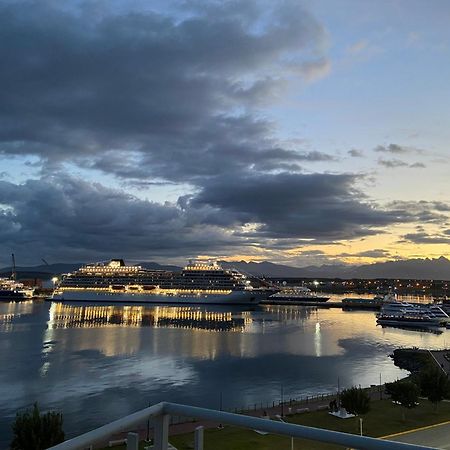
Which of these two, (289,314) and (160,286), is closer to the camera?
(289,314)

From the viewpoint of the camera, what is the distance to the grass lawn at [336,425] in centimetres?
1848

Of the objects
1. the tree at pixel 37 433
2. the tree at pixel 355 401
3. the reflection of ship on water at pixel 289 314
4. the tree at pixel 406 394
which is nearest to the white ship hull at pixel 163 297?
the reflection of ship on water at pixel 289 314

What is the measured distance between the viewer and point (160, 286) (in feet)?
411

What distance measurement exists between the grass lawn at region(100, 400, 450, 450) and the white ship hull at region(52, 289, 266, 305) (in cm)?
8996

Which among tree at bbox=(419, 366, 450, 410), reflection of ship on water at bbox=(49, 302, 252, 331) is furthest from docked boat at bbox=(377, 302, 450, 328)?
tree at bbox=(419, 366, 450, 410)

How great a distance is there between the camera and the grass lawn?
728 inches

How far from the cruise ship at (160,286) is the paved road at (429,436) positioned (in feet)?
312

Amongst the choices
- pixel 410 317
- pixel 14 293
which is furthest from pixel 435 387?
pixel 14 293

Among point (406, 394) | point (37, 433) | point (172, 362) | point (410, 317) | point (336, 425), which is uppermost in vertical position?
point (406, 394)

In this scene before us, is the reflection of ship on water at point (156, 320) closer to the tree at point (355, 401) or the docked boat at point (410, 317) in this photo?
the docked boat at point (410, 317)

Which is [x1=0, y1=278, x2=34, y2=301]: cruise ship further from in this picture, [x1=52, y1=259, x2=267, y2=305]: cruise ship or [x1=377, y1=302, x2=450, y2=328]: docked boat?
[x1=377, y1=302, x2=450, y2=328]: docked boat

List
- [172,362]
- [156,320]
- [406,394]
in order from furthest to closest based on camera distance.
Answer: [156,320]
[172,362]
[406,394]

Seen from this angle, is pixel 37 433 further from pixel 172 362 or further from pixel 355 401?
pixel 172 362

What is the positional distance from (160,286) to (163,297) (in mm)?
5242
